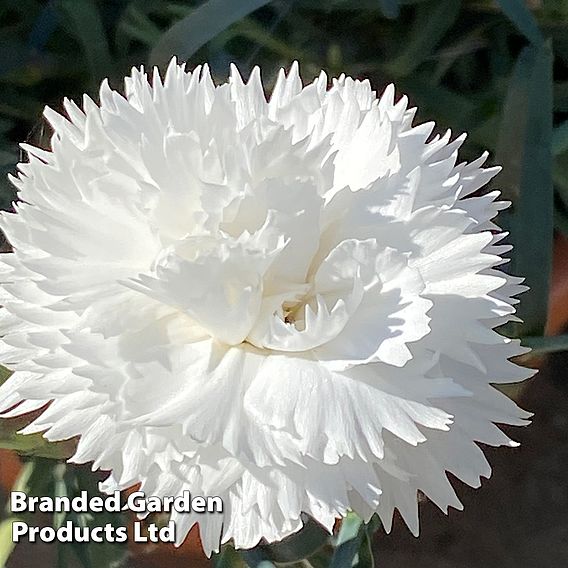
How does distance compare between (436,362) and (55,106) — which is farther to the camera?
(55,106)

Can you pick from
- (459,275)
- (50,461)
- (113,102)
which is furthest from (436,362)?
(50,461)

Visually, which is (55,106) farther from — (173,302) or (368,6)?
(173,302)

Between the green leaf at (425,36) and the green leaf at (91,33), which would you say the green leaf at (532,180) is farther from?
the green leaf at (91,33)

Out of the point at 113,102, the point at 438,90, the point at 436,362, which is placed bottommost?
the point at 436,362

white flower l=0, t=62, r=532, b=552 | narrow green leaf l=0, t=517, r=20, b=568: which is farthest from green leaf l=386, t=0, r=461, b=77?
narrow green leaf l=0, t=517, r=20, b=568

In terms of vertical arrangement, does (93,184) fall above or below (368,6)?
below

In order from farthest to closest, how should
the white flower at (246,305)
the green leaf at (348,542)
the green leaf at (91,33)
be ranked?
the green leaf at (91,33), the green leaf at (348,542), the white flower at (246,305)

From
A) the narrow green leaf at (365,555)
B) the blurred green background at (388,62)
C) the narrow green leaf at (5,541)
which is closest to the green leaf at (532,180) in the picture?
the blurred green background at (388,62)

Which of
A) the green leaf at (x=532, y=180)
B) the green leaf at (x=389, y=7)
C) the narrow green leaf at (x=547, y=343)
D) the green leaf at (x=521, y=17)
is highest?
the green leaf at (x=389, y=7)
